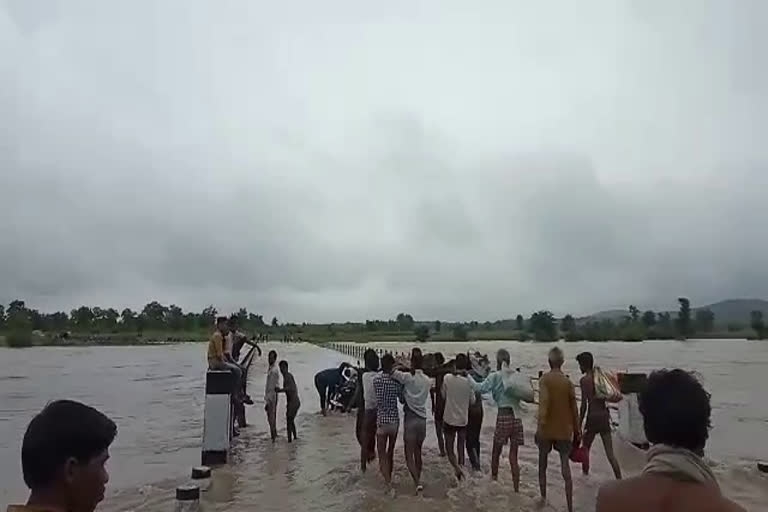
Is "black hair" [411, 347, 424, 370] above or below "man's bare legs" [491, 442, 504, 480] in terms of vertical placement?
above

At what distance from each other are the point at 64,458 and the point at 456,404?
8091mm

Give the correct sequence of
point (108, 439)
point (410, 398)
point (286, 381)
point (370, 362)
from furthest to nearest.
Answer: point (286, 381) → point (370, 362) → point (410, 398) → point (108, 439)

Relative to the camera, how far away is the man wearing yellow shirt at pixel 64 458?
2096 millimetres

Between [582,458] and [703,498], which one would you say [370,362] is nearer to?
[582,458]

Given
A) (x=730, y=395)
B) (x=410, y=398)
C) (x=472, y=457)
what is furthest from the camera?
(x=730, y=395)

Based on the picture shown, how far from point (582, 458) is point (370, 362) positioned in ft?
11.3

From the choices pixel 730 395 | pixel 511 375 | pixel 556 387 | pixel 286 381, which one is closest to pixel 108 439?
pixel 556 387

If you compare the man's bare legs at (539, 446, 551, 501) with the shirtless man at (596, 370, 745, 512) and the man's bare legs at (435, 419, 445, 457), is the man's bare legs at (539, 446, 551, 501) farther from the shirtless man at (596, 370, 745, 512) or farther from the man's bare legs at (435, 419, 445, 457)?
the shirtless man at (596, 370, 745, 512)

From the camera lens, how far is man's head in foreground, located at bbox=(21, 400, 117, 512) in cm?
210

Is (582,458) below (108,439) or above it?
below

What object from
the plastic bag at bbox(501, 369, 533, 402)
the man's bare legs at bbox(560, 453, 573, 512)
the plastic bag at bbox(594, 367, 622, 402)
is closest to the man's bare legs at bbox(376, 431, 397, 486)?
the plastic bag at bbox(501, 369, 533, 402)

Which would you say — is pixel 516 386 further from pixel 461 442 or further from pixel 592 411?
pixel 461 442

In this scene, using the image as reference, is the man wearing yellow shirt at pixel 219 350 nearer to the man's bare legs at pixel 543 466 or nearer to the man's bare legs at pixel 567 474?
the man's bare legs at pixel 543 466

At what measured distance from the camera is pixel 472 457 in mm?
10945
